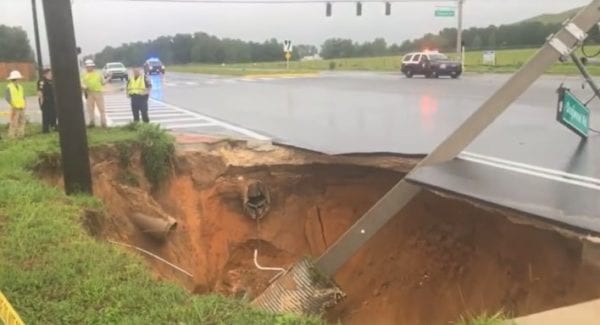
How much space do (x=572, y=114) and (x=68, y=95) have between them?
7676 mm

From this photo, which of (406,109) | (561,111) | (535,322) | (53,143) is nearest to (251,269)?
(53,143)

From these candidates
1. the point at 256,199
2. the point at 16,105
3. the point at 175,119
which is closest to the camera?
the point at 256,199

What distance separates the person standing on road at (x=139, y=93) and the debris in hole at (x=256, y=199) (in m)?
4.42

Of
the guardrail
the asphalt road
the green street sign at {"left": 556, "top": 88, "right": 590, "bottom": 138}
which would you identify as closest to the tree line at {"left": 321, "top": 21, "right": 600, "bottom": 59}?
the asphalt road

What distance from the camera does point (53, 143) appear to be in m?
10.3

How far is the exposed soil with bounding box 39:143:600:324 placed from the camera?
729 centimetres

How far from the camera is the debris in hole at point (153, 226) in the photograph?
9.34 metres

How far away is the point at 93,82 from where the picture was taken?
46.8ft

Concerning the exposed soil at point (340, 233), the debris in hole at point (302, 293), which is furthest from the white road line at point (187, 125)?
the debris in hole at point (302, 293)

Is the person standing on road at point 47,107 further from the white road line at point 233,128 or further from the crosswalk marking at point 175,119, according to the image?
the white road line at point 233,128

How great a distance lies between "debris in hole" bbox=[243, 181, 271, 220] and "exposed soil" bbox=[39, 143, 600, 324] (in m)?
0.10

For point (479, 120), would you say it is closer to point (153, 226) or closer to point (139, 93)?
point (153, 226)

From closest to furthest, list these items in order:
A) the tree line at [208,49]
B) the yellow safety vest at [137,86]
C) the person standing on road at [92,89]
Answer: the person standing on road at [92,89]
the yellow safety vest at [137,86]
the tree line at [208,49]

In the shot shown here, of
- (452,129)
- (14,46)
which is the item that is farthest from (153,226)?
(14,46)
